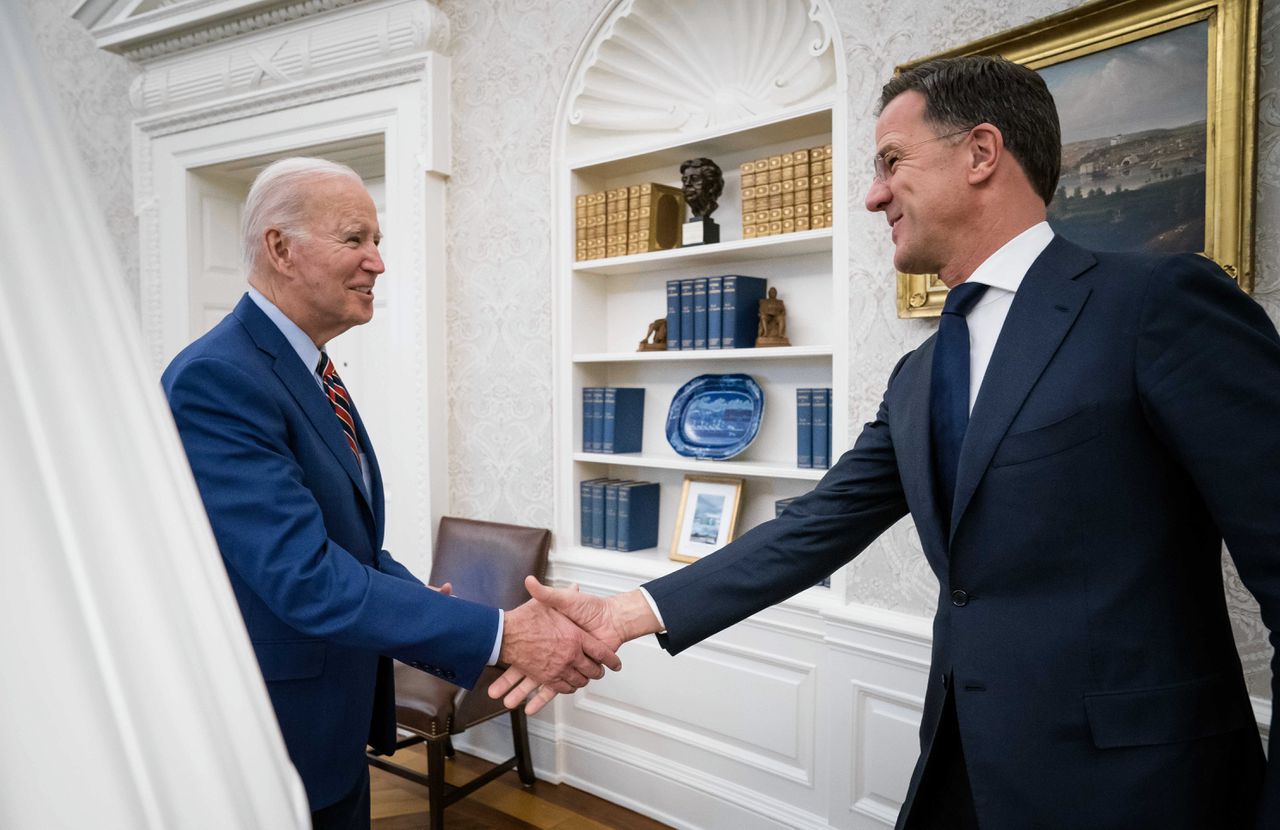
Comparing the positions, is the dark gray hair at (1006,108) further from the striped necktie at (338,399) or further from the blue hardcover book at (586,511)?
the blue hardcover book at (586,511)

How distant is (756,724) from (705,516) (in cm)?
76

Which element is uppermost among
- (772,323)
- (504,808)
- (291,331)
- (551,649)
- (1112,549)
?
(772,323)

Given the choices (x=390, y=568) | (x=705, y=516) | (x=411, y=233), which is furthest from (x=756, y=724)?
(x=411, y=233)

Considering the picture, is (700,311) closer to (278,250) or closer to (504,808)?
(278,250)

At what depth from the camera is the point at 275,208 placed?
71.8 inches

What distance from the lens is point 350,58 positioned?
3.83 meters

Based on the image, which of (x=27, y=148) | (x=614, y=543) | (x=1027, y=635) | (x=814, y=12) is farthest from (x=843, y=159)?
(x=27, y=148)

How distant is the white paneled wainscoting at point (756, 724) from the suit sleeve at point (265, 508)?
1687mm

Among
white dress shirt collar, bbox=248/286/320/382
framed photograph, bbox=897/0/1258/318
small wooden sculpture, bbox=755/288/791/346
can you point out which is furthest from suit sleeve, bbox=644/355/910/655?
small wooden sculpture, bbox=755/288/791/346

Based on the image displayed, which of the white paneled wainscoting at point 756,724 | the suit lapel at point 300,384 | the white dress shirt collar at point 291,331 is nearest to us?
the suit lapel at point 300,384

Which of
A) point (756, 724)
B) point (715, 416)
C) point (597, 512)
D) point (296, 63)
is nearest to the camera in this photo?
point (756, 724)

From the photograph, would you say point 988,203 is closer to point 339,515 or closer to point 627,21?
point 339,515

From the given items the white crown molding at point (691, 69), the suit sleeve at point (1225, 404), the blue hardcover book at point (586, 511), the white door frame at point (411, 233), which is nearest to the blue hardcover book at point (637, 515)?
the blue hardcover book at point (586, 511)

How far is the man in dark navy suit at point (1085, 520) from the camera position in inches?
44.6
